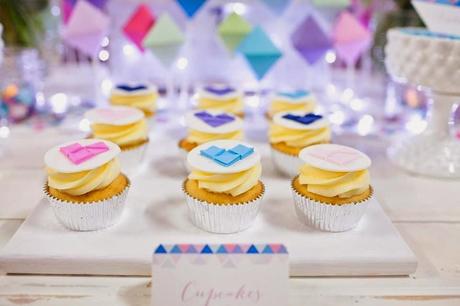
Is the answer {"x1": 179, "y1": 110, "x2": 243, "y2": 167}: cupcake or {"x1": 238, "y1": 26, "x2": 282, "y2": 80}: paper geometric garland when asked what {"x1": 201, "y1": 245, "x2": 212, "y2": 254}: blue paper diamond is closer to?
{"x1": 179, "y1": 110, "x2": 243, "y2": 167}: cupcake

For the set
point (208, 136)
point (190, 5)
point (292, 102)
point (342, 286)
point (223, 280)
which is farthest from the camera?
point (190, 5)

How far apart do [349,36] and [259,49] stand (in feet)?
1.04

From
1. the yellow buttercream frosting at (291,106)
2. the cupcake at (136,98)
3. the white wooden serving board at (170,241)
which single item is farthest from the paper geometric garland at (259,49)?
the white wooden serving board at (170,241)

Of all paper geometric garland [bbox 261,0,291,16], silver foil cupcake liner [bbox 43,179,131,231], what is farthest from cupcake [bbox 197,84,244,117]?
silver foil cupcake liner [bbox 43,179,131,231]

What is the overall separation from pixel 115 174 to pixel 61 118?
28.2 inches

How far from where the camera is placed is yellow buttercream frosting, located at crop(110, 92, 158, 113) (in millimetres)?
1475

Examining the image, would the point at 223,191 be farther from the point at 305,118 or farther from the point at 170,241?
the point at 305,118

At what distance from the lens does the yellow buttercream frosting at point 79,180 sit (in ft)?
3.20

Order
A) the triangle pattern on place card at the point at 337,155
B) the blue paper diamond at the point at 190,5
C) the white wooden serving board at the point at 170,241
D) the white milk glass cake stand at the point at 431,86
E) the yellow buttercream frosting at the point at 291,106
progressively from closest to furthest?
the white wooden serving board at the point at 170,241 < the triangle pattern on place card at the point at 337,155 < the white milk glass cake stand at the point at 431,86 < the yellow buttercream frosting at the point at 291,106 < the blue paper diamond at the point at 190,5

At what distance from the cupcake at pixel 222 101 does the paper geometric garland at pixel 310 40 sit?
28cm

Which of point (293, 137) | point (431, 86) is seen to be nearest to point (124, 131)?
point (293, 137)

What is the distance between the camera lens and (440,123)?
135cm

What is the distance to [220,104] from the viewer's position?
1.50 meters

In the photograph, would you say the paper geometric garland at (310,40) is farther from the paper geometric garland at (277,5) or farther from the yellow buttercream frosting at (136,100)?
the yellow buttercream frosting at (136,100)
